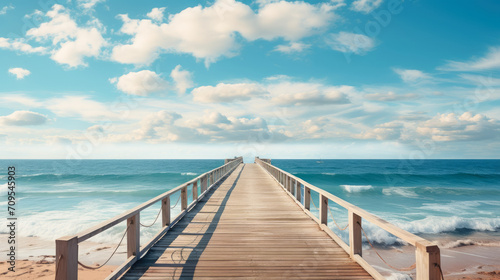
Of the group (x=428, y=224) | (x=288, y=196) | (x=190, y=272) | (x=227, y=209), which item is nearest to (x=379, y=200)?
(x=428, y=224)

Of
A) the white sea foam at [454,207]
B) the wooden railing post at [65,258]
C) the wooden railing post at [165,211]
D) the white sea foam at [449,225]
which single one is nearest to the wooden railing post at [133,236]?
the wooden railing post at [65,258]

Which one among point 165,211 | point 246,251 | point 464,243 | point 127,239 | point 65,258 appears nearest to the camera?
point 65,258

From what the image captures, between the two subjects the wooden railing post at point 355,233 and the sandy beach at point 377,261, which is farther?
the sandy beach at point 377,261

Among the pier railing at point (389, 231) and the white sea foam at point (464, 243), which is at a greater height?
the pier railing at point (389, 231)

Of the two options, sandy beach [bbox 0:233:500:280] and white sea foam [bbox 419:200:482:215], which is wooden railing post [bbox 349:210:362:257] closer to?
sandy beach [bbox 0:233:500:280]

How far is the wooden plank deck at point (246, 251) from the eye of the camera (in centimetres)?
410

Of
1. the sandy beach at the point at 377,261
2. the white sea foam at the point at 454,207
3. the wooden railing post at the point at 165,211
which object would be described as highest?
the wooden railing post at the point at 165,211

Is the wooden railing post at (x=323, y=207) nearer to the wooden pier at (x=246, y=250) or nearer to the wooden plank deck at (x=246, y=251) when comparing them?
the wooden pier at (x=246, y=250)

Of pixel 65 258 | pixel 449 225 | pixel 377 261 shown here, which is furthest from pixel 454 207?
pixel 65 258

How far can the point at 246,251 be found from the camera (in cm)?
501

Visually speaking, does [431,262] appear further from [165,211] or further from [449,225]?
[449,225]

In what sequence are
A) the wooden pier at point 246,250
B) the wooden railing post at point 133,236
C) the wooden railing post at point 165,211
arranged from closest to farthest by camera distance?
1. the wooden pier at point 246,250
2. the wooden railing post at point 133,236
3. the wooden railing post at point 165,211

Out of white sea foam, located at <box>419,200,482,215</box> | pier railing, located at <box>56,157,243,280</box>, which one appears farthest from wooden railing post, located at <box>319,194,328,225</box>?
white sea foam, located at <box>419,200,482,215</box>

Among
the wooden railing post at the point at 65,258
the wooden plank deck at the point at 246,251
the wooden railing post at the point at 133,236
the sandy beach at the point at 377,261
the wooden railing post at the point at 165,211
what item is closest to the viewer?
the wooden railing post at the point at 65,258
